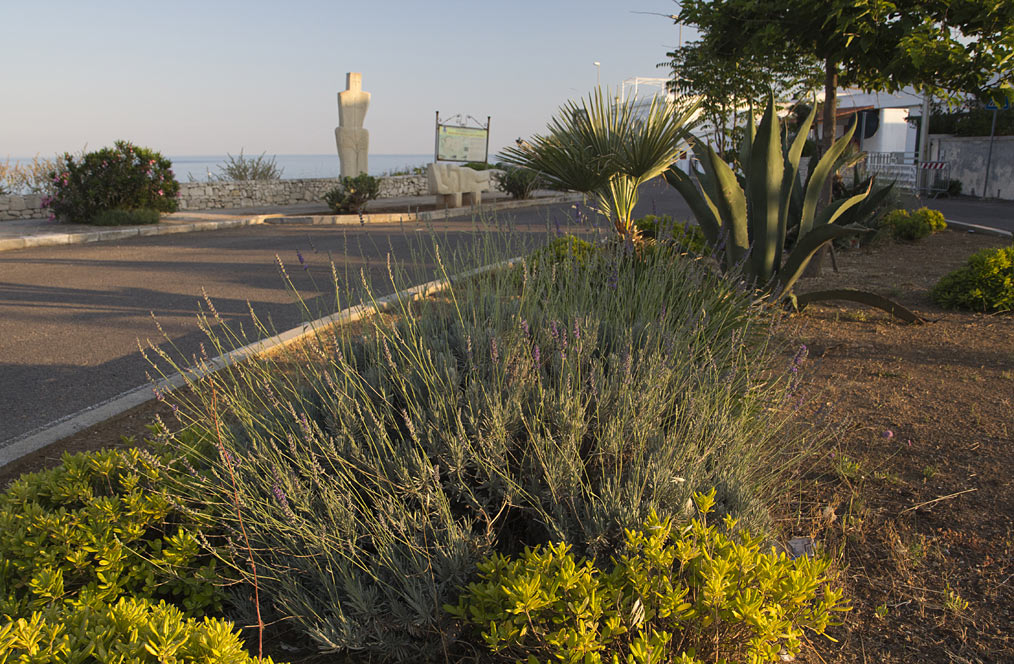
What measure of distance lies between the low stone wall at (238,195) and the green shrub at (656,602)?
16428 mm

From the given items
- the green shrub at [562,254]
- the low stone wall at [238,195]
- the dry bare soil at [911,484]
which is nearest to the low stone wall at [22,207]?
the low stone wall at [238,195]

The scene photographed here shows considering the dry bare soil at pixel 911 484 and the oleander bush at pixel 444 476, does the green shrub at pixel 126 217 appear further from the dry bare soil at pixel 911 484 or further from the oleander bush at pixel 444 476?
the oleander bush at pixel 444 476

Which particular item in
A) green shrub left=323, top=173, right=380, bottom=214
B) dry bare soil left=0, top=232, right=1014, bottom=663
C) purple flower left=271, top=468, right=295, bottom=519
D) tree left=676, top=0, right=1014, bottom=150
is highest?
tree left=676, top=0, right=1014, bottom=150

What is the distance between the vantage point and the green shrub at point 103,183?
1335 cm

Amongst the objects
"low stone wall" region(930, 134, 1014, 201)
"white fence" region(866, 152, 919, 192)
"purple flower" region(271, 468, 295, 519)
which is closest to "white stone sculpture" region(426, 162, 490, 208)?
"white fence" region(866, 152, 919, 192)

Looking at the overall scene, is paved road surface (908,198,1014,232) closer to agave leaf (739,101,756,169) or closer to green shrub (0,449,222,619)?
agave leaf (739,101,756,169)

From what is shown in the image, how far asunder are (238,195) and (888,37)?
1671 centimetres

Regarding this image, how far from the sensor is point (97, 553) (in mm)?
2145

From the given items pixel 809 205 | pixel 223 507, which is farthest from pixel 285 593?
pixel 809 205

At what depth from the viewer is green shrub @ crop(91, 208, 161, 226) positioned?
13.3 m

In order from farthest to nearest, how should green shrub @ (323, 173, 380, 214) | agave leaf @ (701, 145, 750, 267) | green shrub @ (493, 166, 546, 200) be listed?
1. green shrub @ (493, 166, 546, 200)
2. green shrub @ (323, 173, 380, 214)
3. agave leaf @ (701, 145, 750, 267)

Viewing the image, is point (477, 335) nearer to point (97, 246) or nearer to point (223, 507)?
point (223, 507)

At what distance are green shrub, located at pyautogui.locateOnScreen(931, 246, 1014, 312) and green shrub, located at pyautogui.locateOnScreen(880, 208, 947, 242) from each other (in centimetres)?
463

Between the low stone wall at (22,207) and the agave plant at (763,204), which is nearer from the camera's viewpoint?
the agave plant at (763,204)
